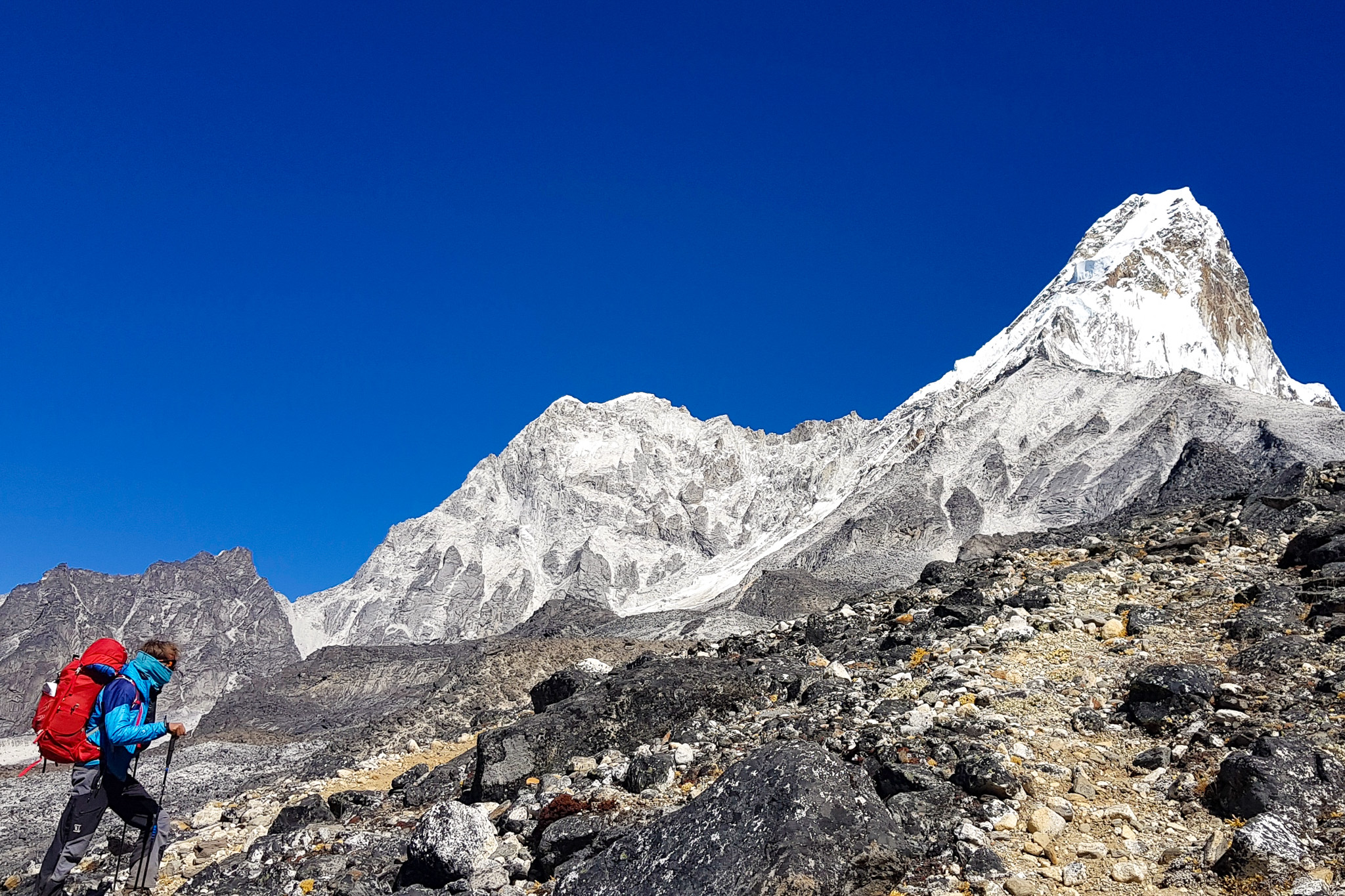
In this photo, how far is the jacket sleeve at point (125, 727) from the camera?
24.0 feet

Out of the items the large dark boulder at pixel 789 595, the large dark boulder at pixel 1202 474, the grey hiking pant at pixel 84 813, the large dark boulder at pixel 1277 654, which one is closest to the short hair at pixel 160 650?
the grey hiking pant at pixel 84 813

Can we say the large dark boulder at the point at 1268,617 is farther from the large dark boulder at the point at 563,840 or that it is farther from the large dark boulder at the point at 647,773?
the large dark boulder at the point at 563,840

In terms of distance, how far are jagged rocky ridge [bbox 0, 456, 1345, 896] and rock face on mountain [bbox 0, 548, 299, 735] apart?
96399 mm

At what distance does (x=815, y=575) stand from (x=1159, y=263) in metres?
110

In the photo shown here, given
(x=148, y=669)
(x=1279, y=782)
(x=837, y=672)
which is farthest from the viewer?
(x=837, y=672)

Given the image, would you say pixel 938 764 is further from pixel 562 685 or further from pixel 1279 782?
pixel 562 685

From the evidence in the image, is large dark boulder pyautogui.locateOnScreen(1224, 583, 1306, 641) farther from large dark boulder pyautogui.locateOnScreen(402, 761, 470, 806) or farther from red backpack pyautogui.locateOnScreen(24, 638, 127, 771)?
red backpack pyautogui.locateOnScreen(24, 638, 127, 771)

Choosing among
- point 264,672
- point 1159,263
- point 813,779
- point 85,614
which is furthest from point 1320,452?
point 85,614

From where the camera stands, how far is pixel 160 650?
26.1ft

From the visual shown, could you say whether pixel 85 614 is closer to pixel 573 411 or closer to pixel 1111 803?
pixel 573 411

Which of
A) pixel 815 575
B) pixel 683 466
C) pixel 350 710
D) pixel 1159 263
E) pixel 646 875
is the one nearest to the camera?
pixel 646 875

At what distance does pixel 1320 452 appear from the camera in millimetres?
68750

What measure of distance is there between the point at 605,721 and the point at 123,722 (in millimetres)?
5054

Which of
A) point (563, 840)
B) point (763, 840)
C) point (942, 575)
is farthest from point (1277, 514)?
point (563, 840)
